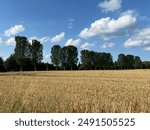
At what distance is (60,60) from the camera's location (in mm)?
107125

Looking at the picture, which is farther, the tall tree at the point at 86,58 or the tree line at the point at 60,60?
the tall tree at the point at 86,58

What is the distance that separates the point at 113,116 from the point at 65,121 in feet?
4.02

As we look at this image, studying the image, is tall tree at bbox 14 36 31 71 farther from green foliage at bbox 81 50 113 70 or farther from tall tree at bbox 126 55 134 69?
tall tree at bbox 126 55 134 69

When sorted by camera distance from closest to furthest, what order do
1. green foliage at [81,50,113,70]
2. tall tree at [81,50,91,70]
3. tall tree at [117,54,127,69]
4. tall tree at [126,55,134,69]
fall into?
tall tree at [81,50,91,70] < green foliage at [81,50,113,70] < tall tree at [117,54,127,69] < tall tree at [126,55,134,69]

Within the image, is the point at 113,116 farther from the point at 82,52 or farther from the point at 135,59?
the point at 135,59

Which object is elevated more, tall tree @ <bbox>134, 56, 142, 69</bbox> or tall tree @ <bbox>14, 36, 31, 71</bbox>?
tall tree @ <bbox>14, 36, 31, 71</bbox>

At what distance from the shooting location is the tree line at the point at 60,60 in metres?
90.2

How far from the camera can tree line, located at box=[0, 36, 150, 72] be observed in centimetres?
9019

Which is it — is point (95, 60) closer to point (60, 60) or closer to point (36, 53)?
point (60, 60)

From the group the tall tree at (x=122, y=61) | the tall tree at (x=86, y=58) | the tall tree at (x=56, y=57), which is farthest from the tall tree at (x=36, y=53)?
the tall tree at (x=122, y=61)

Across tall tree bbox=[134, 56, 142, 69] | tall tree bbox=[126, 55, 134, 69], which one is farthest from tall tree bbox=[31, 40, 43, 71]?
tall tree bbox=[134, 56, 142, 69]

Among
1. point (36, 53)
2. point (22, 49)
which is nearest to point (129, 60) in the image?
point (36, 53)

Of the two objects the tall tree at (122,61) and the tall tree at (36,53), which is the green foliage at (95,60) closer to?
the tall tree at (122,61)

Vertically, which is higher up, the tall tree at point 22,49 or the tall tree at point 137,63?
the tall tree at point 22,49
